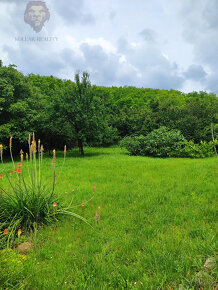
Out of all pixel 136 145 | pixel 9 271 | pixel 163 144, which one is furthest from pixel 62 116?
pixel 9 271

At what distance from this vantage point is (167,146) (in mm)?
14008

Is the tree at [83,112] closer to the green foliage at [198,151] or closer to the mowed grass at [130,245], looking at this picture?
the green foliage at [198,151]

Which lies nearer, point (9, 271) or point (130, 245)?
point (9, 271)

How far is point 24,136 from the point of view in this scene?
46.4 feet

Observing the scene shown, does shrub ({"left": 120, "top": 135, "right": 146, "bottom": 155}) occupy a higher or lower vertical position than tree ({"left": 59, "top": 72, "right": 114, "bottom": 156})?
lower

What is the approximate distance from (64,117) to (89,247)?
13.0 meters

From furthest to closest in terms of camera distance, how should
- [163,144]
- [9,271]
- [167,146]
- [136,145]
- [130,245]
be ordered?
[136,145] < [163,144] < [167,146] < [130,245] < [9,271]

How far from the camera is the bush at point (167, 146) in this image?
13.2m

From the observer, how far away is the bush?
13.2 metres

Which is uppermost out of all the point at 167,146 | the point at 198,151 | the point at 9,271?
the point at 167,146

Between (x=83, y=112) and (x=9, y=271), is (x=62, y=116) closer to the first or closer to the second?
(x=83, y=112)

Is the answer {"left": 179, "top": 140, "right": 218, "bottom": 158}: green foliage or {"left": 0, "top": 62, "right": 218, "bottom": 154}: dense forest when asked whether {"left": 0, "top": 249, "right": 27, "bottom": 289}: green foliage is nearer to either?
{"left": 0, "top": 62, "right": 218, "bottom": 154}: dense forest

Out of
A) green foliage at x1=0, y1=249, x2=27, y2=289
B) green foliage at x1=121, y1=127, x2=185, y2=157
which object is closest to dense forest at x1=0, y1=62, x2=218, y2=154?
green foliage at x1=121, y1=127, x2=185, y2=157

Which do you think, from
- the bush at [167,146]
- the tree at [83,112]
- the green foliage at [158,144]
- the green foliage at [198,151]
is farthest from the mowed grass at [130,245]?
the tree at [83,112]
